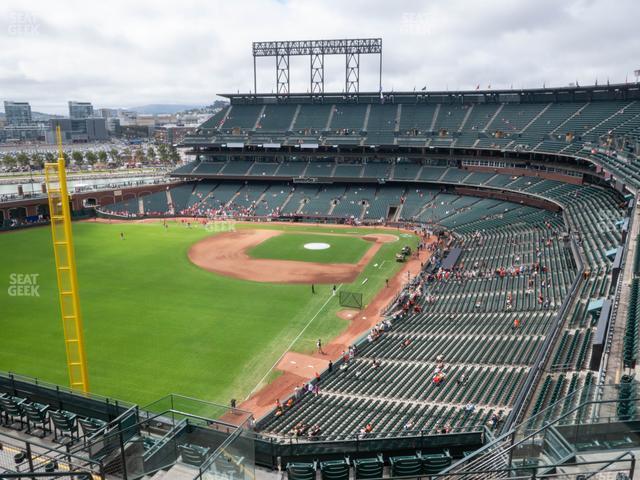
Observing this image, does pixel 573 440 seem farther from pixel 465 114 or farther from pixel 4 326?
pixel 465 114

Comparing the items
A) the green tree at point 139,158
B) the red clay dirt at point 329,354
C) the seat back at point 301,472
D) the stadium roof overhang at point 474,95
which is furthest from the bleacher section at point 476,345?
the green tree at point 139,158

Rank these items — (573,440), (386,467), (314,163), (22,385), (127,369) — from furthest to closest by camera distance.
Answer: (314,163), (127,369), (22,385), (386,467), (573,440)

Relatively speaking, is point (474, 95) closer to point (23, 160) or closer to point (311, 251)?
point (311, 251)

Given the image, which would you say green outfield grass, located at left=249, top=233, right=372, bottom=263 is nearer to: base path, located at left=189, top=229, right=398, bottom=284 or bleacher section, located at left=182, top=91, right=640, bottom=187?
base path, located at left=189, top=229, right=398, bottom=284

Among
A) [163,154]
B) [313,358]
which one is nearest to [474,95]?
[313,358]

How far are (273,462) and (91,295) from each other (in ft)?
101

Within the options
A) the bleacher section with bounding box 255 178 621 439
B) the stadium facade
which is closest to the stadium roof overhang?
the stadium facade

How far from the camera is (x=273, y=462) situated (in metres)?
14.6

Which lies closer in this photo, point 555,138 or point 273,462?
point 273,462

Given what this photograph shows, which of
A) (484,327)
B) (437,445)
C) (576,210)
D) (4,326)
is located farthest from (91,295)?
(576,210)

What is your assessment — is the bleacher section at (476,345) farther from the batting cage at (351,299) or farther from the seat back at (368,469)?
the batting cage at (351,299)

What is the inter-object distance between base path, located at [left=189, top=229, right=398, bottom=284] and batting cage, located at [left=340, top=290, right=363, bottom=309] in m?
3.79

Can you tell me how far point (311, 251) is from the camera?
182ft

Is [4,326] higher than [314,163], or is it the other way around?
[314,163]
